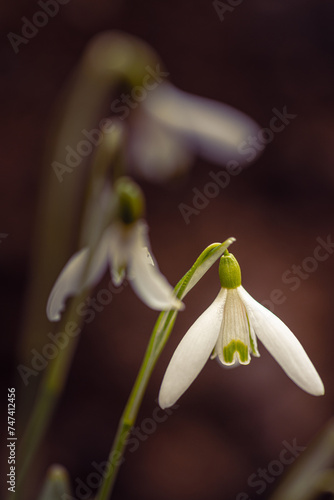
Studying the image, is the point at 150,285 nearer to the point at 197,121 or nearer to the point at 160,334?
the point at 160,334

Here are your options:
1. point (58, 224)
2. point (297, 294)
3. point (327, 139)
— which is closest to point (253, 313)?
point (58, 224)

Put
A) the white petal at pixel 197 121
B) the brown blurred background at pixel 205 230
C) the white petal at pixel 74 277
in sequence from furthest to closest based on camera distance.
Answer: the brown blurred background at pixel 205 230
the white petal at pixel 197 121
the white petal at pixel 74 277

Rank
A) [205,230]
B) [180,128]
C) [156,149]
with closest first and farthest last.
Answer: [180,128] → [156,149] → [205,230]

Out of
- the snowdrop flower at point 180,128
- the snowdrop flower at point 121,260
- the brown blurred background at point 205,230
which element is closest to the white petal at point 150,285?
the snowdrop flower at point 121,260

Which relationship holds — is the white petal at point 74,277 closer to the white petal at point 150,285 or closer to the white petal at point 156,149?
the white petal at point 150,285

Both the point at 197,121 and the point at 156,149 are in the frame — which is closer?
the point at 197,121

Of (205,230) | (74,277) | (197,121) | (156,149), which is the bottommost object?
(205,230)

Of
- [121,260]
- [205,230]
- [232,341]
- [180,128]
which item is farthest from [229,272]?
[205,230]

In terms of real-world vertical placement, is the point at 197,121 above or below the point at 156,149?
above

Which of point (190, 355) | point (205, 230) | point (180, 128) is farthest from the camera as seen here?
point (205, 230)
